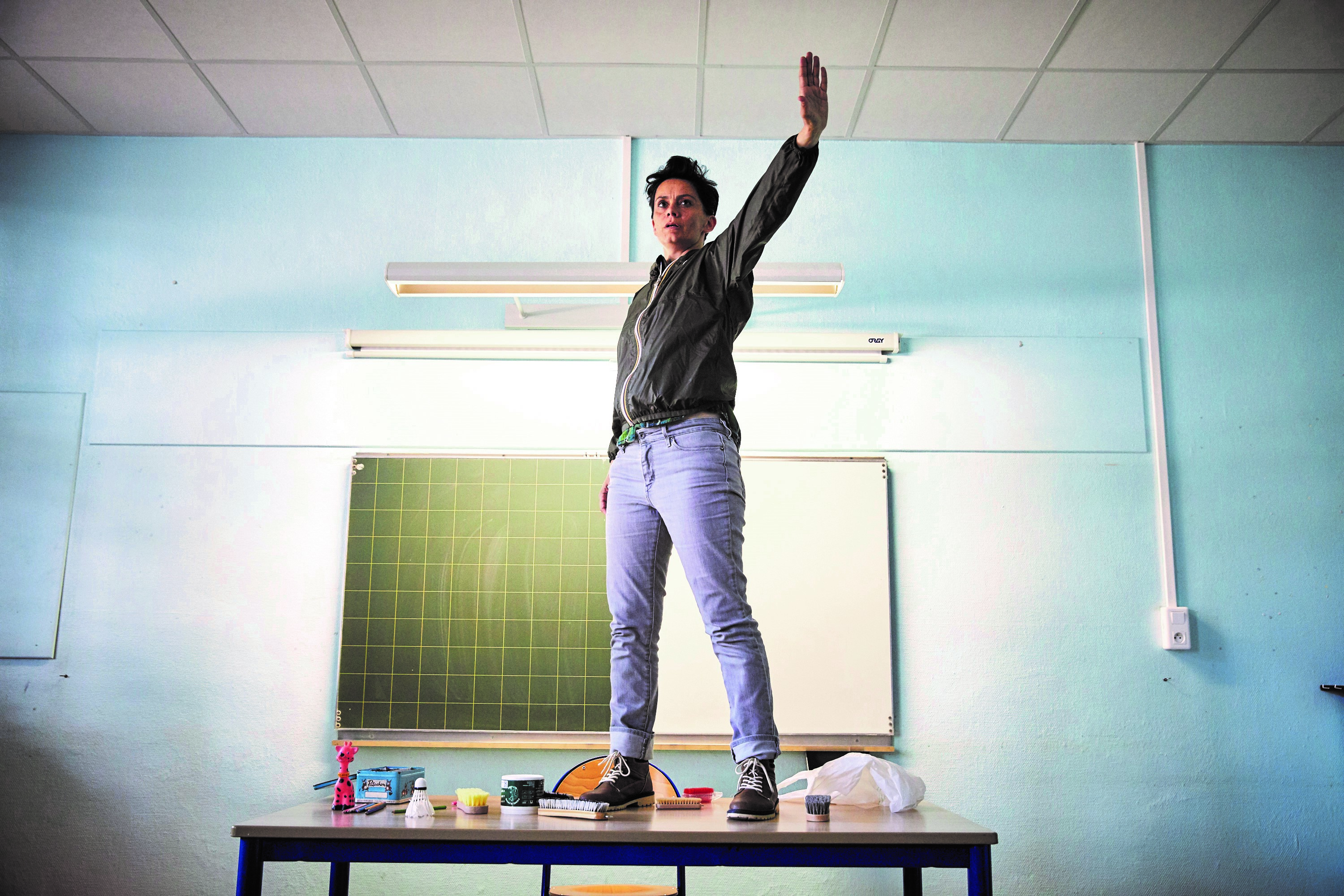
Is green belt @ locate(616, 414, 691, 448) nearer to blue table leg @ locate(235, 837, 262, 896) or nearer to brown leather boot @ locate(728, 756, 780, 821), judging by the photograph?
brown leather boot @ locate(728, 756, 780, 821)

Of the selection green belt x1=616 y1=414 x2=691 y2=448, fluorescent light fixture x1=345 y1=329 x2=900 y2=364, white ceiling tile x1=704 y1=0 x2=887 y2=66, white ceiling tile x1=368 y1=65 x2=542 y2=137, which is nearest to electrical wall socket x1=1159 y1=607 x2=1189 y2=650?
fluorescent light fixture x1=345 y1=329 x2=900 y2=364

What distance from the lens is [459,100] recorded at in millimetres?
3449

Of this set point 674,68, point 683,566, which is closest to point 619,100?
point 674,68

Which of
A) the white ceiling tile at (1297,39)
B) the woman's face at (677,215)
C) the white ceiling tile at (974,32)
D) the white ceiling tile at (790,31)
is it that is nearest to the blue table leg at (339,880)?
the woman's face at (677,215)

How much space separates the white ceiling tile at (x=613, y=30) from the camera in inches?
117

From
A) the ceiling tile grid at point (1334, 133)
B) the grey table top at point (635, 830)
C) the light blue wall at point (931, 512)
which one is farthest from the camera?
the ceiling tile grid at point (1334, 133)

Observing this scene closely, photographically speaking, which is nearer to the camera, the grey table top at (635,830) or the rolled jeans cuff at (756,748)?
the grey table top at (635,830)

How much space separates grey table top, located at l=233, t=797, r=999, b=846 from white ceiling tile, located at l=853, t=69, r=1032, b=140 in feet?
8.04

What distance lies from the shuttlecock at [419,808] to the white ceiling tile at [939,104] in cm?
264

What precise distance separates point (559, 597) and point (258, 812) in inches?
45.8

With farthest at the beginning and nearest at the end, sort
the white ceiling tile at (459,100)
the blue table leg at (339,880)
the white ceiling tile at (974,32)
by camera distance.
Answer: the white ceiling tile at (459,100) → the white ceiling tile at (974,32) → the blue table leg at (339,880)

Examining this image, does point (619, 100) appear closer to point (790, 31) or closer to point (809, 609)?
point (790, 31)

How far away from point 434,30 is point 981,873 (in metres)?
2.78

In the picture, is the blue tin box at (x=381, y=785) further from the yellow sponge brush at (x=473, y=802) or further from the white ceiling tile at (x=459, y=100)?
the white ceiling tile at (x=459, y=100)
